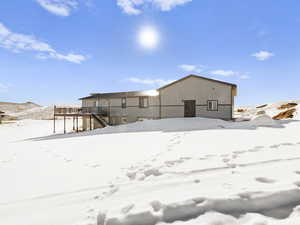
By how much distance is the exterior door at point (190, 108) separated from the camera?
18106 millimetres

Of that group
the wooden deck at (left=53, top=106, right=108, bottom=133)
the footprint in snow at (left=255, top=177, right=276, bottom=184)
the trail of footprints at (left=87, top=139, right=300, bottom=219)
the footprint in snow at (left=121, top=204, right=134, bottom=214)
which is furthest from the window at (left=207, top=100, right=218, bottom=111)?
the footprint in snow at (left=121, top=204, right=134, bottom=214)

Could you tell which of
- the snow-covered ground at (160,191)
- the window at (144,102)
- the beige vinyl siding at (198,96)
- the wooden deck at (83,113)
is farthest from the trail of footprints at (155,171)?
the wooden deck at (83,113)

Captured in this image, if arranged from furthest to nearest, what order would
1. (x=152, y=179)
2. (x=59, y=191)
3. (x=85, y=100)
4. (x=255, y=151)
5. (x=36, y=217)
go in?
(x=85, y=100) → (x=255, y=151) → (x=152, y=179) → (x=59, y=191) → (x=36, y=217)

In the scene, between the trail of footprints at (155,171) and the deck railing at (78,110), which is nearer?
the trail of footprints at (155,171)

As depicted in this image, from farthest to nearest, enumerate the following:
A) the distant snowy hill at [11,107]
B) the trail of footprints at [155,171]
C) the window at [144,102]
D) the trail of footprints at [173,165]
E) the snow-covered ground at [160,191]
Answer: the distant snowy hill at [11,107]
the window at [144,102]
the trail of footprints at [173,165]
the trail of footprints at [155,171]
the snow-covered ground at [160,191]

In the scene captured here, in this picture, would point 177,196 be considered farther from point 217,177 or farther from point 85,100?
point 85,100

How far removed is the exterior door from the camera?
59.4 feet

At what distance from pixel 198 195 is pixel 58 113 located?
2272cm

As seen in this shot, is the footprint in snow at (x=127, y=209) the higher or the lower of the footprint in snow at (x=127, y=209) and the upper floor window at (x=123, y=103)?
the lower

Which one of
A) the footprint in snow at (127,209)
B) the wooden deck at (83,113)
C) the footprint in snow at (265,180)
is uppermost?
the wooden deck at (83,113)

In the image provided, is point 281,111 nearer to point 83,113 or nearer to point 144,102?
point 144,102

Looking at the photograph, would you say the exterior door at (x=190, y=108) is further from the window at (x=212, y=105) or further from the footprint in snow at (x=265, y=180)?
the footprint in snow at (x=265, y=180)

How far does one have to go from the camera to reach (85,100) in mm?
25578

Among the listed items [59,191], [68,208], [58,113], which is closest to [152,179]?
[68,208]
